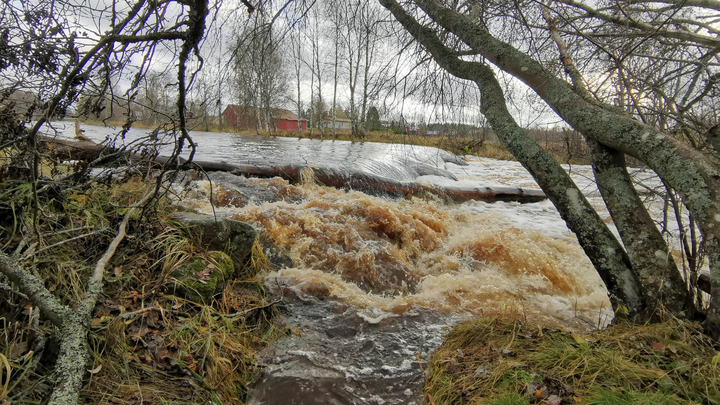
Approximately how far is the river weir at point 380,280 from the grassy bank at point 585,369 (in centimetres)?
35

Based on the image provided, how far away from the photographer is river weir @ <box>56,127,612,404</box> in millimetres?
2533

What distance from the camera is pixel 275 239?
15.6ft

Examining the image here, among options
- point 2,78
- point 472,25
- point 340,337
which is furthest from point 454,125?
point 2,78

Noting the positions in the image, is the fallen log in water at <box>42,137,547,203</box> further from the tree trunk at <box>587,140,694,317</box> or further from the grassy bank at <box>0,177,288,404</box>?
the tree trunk at <box>587,140,694,317</box>

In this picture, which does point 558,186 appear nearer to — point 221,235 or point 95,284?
point 221,235

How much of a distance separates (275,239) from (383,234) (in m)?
1.71

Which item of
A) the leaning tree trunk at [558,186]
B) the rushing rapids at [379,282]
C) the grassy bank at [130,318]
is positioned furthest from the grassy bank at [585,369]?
the grassy bank at [130,318]

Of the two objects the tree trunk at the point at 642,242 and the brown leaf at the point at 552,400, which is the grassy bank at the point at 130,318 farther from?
the tree trunk at the point at 642,242

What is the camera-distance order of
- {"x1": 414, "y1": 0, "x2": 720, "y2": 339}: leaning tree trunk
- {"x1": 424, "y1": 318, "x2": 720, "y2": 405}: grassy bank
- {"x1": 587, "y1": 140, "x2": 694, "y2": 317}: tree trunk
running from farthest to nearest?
{"x1": 587, "y1": 140, "x2": 694, "y2": 317}: tree trunk
{"x1": 414, "y1": 0, "x2": 720, "y2": 339}: leaning tree trunk
{"x1": 424, "y1": 318, "x2": 720, "y2": 405}: grassy bank

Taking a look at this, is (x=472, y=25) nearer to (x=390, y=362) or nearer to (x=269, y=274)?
(x=390, y=362)

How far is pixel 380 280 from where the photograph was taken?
4.29 m

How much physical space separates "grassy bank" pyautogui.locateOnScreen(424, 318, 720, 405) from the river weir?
0.35 m

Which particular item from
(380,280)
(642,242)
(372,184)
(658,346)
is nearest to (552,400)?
(658,346)

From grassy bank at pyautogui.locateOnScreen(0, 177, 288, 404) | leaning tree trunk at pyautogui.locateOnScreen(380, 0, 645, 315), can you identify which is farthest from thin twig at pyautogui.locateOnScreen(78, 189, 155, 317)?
leaning tree trunk at pyautogui.locateOnScreen(380, 0, 645, 315)
